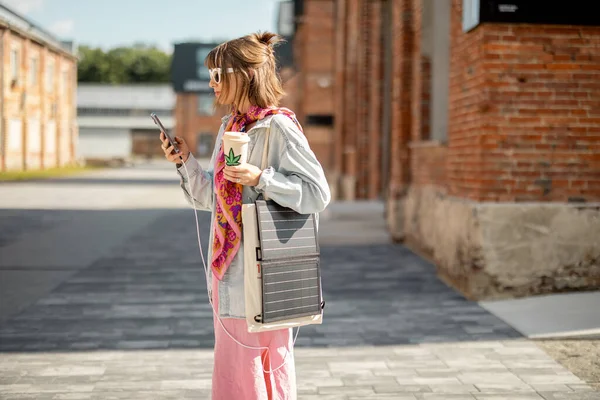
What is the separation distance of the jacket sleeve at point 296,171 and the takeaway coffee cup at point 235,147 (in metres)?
0.14

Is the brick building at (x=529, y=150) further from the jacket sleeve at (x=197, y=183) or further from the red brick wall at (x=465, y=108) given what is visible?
the jacket sleeve at (x=197, y=183)

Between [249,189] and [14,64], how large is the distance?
4291 centimetres

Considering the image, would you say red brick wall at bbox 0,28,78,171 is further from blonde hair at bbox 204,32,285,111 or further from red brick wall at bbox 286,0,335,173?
blonde hair at bbox 204,32,285,111

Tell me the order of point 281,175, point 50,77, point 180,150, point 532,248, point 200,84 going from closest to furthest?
Result: point 281,175 → point 180,150 → point 532,248 → point 50,77 → point 200,84

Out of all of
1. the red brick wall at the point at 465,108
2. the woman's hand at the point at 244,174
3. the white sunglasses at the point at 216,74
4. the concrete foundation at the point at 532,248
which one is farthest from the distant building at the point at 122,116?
the woman's hand at the point at 244,174

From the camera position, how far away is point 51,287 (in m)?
8.21

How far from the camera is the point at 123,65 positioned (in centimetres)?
11000

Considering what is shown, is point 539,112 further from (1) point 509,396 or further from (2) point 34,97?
(2) point 34,97

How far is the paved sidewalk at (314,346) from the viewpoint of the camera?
464 cm

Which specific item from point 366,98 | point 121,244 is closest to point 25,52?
point 366,98

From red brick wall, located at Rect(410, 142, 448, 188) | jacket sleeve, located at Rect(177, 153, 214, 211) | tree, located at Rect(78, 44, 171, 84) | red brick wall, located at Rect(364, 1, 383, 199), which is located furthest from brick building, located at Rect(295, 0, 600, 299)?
tree, located at Rect(78, 44, 171, 84)

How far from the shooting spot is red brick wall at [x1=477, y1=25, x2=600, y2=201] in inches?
288

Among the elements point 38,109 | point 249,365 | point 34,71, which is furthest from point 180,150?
point 38,109

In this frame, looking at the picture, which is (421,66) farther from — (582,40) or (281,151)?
(281,151)
